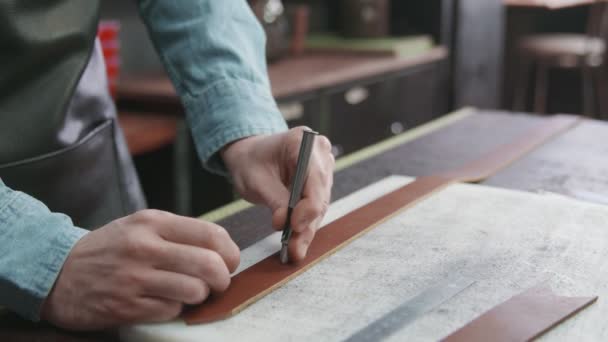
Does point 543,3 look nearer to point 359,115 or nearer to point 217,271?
point 359,115

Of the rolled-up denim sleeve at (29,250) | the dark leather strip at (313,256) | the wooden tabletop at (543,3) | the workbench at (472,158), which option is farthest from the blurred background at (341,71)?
the rolled-up denim sleeve at (29,250)

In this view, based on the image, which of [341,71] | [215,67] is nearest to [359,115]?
[341,71]

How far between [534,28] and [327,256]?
4670mm

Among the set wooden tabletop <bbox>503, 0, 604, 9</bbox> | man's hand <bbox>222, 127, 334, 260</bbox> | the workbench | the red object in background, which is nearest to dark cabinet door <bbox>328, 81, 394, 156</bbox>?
the red object in background

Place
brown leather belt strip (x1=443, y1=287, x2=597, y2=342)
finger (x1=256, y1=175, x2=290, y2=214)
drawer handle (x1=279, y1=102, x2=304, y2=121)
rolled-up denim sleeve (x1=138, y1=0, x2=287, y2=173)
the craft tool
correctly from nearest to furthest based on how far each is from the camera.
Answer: brown leather belt strip (x1=443, y1=287, x2=597, y2=342)
the craft tool
finger (x1=256, y1=175, x2=290, y2=214)
rolled-up denim sleeve (x1=138, y1=0, x2=287, y2=173)
drawer handle (x1=279, y1=102, x2=304, y2=121)

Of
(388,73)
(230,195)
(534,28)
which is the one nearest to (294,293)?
(230,195)

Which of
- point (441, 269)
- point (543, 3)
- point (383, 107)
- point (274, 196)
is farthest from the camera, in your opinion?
point (543, 3)

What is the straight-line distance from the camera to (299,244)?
690 mm

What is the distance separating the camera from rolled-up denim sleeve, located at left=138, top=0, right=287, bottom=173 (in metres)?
0.88

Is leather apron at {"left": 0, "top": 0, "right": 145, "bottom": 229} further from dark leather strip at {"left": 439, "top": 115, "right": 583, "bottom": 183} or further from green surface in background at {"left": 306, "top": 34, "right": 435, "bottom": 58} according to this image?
green surface in background at {"left": 306, "top": 34, "right": 435, "bottom": 58}

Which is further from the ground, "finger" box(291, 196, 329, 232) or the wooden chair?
"finger" box(291, 196, 329, 232)

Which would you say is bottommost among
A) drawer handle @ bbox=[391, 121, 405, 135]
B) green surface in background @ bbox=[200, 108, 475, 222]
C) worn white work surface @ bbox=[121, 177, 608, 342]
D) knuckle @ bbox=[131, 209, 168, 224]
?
drawer handle @ bbox=[391, 121, 405, 135]

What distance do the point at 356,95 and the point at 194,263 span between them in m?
1.73

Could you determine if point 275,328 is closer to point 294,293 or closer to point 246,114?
point 294,293
